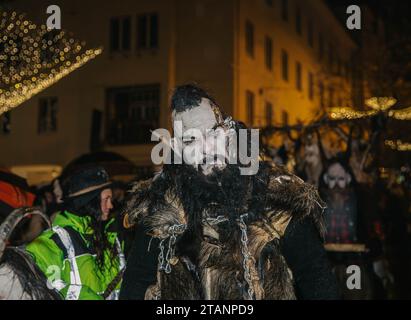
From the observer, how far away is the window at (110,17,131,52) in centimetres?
2239

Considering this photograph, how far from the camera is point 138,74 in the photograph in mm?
22078

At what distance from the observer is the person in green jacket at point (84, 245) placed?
353 cm

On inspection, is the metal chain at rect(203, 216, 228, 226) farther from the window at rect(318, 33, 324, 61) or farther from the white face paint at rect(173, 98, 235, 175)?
the window at rect(318, 33, 324, 61)

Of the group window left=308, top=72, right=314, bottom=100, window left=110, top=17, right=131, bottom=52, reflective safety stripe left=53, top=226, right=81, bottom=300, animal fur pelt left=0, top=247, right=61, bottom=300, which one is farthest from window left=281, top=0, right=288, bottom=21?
animal fur pelt left=0, top=247, right=61, bottom=300

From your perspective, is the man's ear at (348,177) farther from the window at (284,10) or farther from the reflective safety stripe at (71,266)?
the window at (284,10)

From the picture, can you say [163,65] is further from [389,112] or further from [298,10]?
[389,112]

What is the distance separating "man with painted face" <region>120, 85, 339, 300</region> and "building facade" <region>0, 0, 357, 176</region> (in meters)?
17.9

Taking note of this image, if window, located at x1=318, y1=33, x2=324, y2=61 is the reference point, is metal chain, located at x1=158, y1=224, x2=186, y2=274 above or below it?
below

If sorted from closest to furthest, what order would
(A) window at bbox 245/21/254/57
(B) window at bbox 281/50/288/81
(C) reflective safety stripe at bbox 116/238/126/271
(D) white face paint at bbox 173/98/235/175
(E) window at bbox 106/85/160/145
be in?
(D) white face paint at bbox 173/98/235/175
(C) reflective safety stripe at bbox 116/238/126/271
(E) window at bbox 106/85/160/145
(A) window at bbox 245/21/254/57
(B) window at bbox 281/50/288/81

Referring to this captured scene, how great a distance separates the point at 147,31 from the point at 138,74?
157 cm

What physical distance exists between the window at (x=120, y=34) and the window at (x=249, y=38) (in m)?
4.23

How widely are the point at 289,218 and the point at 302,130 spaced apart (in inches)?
244

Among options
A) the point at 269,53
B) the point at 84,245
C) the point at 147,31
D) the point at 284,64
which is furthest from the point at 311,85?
the point at 84,245

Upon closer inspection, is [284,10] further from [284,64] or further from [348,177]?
[348,177]
